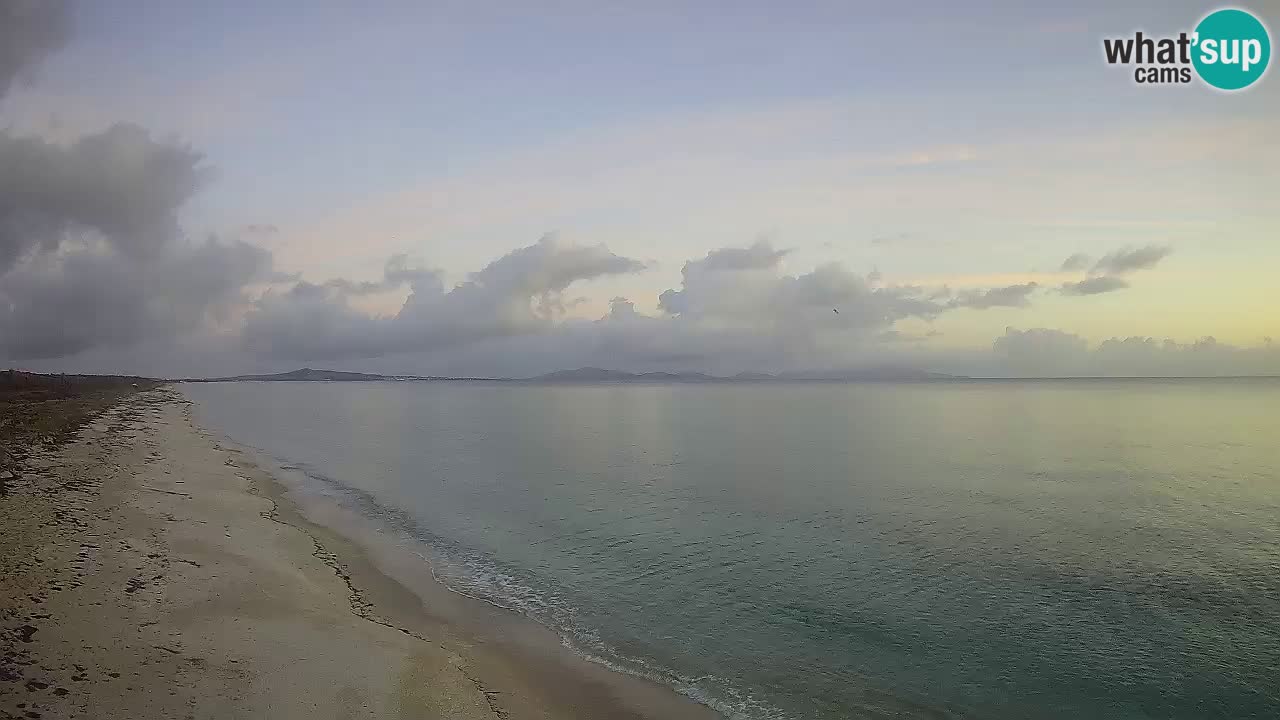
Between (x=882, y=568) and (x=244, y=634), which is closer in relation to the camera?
(x=244, y=634)

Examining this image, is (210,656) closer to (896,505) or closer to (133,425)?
(896,505)

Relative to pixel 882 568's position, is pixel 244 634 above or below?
above

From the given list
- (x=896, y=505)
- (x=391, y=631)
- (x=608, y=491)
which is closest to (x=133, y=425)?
(x=608, y=491)

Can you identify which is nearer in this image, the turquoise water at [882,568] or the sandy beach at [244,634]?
the sandy beach at [244,634]
